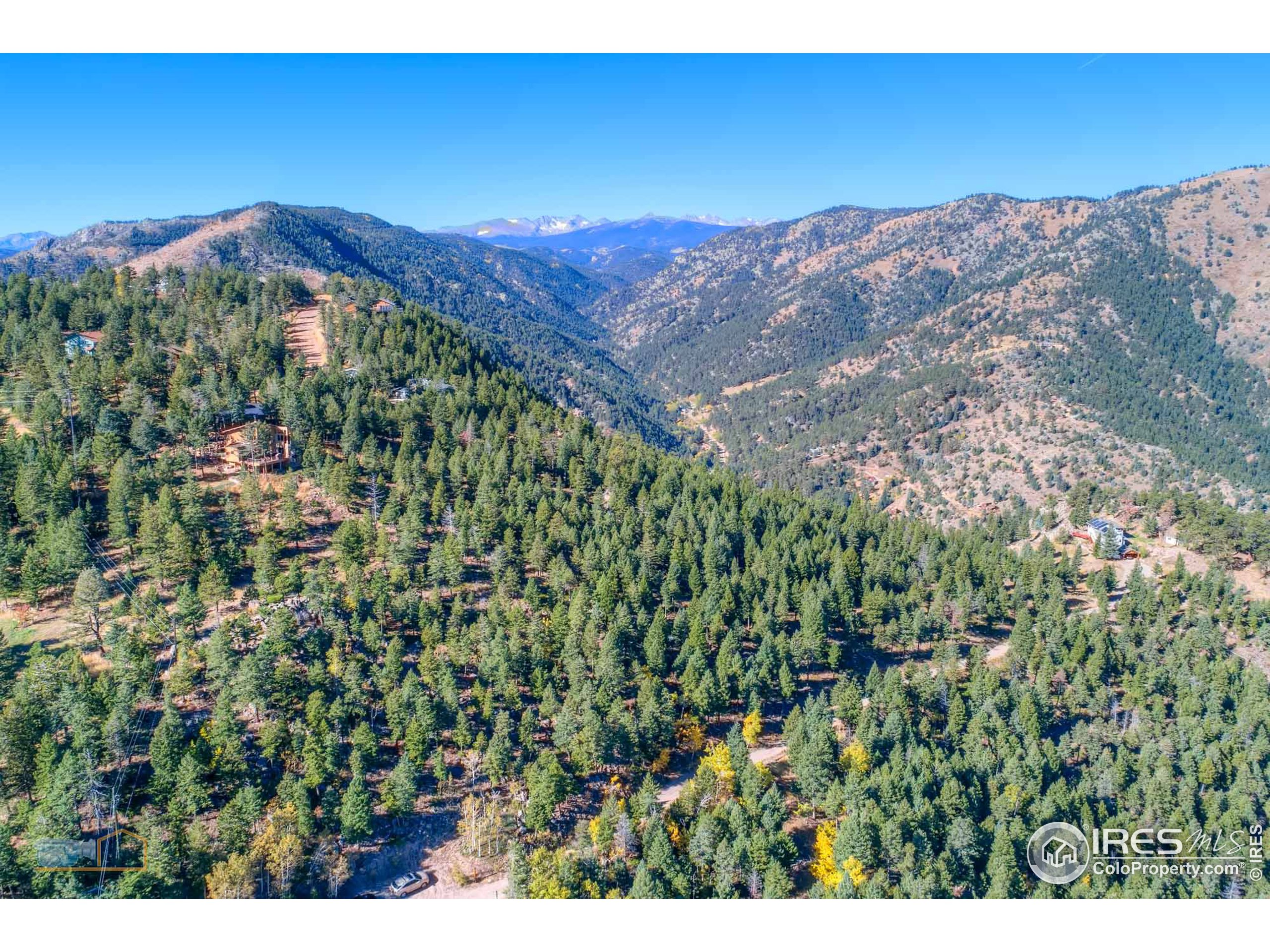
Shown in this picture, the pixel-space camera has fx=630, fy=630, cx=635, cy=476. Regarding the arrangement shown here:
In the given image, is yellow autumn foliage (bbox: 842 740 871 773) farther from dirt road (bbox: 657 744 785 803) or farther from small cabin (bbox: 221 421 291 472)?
small cabin (bbox: 221 421 291 472)

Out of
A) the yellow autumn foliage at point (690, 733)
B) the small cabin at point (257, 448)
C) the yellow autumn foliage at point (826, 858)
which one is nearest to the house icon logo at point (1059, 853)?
the yellow autumn foliage at point (826, 858)

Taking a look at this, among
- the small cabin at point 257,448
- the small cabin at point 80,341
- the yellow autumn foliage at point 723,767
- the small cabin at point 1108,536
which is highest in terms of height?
the small cabin at point 80,341

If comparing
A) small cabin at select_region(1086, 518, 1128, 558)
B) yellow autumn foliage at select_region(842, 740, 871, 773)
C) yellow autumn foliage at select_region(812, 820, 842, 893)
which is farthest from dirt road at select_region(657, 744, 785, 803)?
small cabin at select_region(1086, 518, 1128, 558)

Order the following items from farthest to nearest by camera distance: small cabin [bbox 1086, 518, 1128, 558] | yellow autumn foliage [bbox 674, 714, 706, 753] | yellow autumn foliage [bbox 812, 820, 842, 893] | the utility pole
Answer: small cabin [bbox 1086, 518, 1128, 558]
the utility pole
yellow autumn foliage [bbox 674, 714, 706, 753]
yellow autumn foliage [bbox 812, 820, 842, 893]

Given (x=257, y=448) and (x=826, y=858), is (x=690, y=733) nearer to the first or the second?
(x=826, y=858)

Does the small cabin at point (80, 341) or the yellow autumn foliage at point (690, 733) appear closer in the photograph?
the yellow autumn foliage at point (690, 733)

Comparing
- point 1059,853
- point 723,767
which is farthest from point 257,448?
point 1059,853

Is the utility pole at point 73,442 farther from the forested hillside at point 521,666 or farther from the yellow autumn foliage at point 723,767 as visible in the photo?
the yellow autumn foliage at point 723,767

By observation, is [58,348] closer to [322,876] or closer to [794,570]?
[322,876]
